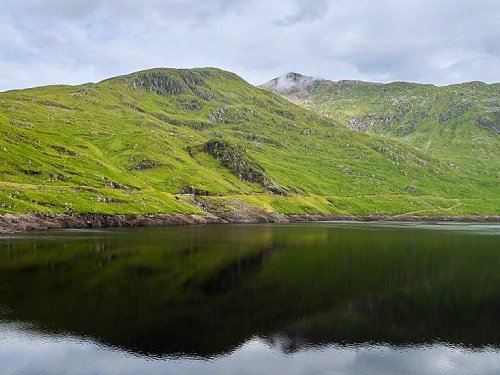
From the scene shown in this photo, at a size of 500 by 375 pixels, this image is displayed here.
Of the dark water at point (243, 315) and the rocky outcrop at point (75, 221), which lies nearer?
the dark water at point (243, 315)

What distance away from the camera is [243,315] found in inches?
1876

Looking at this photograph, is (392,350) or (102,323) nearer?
(392,350)

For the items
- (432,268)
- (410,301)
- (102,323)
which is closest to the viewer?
(102,323)

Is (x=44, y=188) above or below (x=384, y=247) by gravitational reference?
above

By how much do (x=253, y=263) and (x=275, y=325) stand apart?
116 ft

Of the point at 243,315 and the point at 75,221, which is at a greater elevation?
the point at 243,315

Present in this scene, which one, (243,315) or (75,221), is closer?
(243,315)

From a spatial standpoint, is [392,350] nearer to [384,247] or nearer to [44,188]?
[384,247]

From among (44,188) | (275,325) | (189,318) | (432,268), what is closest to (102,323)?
(189,318)

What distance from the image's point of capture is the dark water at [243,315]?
3553 centimetres

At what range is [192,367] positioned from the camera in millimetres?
33938

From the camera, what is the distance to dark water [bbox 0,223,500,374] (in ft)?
117

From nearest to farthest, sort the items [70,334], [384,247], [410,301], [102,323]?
1. [70,334]
2. [102,323]
3. [410,301]
4. [384,247]

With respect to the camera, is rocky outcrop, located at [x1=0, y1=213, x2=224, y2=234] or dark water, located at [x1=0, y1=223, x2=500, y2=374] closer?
dark water, located at [x1=0, y1=223, x2=500, y2=374]
